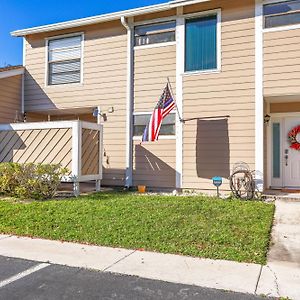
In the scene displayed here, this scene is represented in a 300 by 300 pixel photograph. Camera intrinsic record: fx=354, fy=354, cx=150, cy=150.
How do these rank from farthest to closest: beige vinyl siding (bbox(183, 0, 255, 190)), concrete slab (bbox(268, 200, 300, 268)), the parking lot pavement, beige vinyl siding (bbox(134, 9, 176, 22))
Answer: beige vinyl siding (bbox(134, 9, 176, 22)) < beige vinyl siding (bbox(183, 0, 255, 190)) < concrete slab (bbox(268, 200, 300, 268)) < the parking lot pavement

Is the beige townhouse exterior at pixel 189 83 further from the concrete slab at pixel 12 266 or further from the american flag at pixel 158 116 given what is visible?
the concrete slab at pixel 12 266

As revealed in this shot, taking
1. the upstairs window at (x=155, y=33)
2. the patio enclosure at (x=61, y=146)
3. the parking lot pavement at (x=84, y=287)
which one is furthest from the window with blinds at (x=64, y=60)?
the parking lot pavement at (x=84, y=287)

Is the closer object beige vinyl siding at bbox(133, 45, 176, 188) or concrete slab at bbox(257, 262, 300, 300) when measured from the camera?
concrete slab at bbox(257, 262, 300, 300)

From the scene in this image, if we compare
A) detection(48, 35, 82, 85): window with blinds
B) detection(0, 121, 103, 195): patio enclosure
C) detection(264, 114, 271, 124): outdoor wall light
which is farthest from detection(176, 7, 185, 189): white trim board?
detection(48, 35, 82, 85): window with blinds

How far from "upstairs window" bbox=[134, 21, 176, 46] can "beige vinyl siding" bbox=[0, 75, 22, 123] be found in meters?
4.71

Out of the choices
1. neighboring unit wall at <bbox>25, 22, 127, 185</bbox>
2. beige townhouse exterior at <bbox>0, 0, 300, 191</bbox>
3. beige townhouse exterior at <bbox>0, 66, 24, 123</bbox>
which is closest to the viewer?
beige townhouse exterior at <bbox>0, 0, 300, 191</bbox>

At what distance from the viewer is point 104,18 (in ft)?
38.2

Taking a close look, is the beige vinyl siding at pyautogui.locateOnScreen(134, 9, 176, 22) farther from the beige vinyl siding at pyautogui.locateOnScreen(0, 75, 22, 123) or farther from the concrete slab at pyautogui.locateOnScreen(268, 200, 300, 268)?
the concrete slab at pyautogui.locateOnScreen(268, 200, 300, 268)

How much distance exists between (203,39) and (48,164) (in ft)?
19.0

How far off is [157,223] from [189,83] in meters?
5.30

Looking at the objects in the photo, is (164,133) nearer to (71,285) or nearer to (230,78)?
(230,78)

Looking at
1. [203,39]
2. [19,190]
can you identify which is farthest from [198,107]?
[19,190]

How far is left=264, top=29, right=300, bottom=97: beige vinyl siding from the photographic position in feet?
30.8

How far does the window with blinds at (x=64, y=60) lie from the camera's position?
488 inches
